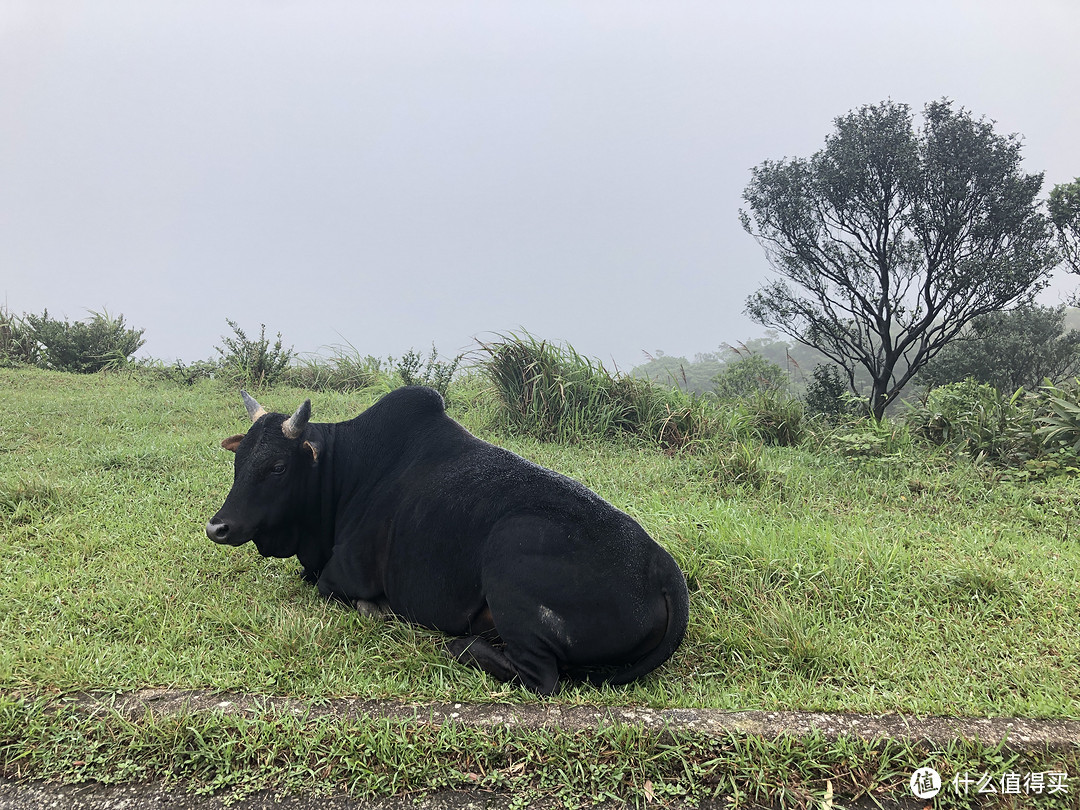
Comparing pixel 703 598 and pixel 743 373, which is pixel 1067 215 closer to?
pixel 743 373

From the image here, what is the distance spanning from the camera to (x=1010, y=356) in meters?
19.3

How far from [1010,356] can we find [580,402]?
55.0 feet

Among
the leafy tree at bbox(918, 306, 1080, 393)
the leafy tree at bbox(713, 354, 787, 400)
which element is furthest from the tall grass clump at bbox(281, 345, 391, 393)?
the leafy tree at bbox(918, 306, 1080, 393)

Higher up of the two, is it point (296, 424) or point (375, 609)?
point (296, 424)

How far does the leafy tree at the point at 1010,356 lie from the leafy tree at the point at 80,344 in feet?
61.1

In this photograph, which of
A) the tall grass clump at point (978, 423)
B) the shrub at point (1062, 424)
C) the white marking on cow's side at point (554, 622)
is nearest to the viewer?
the white marking on cow's side at point (554, 622)

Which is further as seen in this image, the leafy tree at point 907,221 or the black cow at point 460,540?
the leafy tree at point 907,221

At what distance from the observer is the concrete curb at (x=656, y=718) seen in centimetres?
252

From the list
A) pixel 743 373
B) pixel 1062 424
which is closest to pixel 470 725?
pixel 1062 424

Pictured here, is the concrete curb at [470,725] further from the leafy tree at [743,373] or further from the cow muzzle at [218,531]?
the leafy tree at [743,373]

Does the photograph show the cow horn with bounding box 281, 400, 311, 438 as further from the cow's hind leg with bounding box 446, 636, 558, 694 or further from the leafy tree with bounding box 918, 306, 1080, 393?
the leafy tree with bounding box 918, 306, 1080, 393

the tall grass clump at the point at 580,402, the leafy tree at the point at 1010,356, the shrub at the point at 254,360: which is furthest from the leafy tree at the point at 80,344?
the leafy tree at the point at 1010,356

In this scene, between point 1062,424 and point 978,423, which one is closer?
point 1062,424

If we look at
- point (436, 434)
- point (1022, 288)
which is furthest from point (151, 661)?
point (1022, 288)
